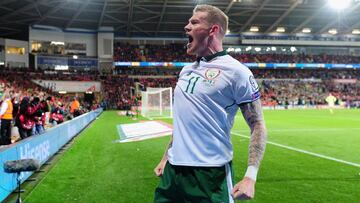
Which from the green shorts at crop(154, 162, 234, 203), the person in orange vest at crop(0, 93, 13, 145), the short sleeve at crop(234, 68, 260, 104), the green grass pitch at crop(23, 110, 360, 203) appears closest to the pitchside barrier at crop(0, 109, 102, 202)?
the green grass pitch at crop(23, 110, 360, 203)

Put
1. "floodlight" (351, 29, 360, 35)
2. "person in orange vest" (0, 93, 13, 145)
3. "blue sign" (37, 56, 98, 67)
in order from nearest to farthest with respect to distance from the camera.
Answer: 1. "person in orange vest" (0, 93, 13, 145)
2. "blue sign" (37, 56, 98, 67)
3. "floodlight" (351, 29, 360, 35)

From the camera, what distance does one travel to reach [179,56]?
221ft

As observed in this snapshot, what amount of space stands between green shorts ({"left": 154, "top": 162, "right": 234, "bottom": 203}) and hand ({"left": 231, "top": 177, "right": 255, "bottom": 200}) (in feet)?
0.60

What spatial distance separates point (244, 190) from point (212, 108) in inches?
23.9

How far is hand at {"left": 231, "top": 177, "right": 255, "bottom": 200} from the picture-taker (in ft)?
8.27

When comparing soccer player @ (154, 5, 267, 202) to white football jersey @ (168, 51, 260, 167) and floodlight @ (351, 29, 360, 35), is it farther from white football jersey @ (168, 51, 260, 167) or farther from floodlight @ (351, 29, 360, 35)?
floodlight @ (351, 29, 360, 35)

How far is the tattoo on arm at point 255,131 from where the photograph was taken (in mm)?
2664

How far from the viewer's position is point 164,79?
6462 centimetres

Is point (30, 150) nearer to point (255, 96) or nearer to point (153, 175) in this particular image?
point (153, 175)

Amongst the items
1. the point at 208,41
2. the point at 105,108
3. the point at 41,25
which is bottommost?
the point at 105,108

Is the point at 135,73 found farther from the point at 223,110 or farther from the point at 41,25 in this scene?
the point at 223,110

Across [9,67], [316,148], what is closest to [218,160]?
[316,148]

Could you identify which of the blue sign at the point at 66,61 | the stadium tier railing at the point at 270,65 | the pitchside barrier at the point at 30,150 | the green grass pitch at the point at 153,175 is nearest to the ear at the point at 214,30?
the green grass pitch at the point at 153,175

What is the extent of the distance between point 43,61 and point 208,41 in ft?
198
